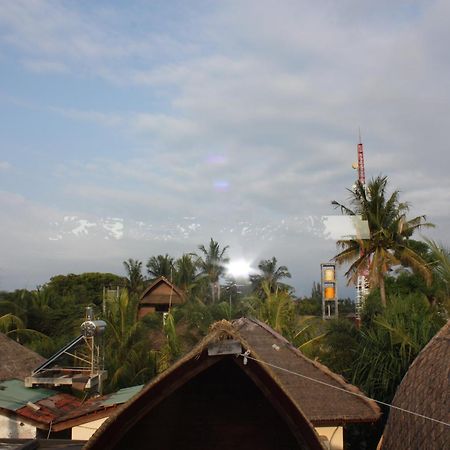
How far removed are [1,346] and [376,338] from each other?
10263mm

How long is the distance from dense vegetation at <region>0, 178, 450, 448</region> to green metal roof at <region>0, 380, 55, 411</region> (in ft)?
9.23

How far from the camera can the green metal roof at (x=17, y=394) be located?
11.0 metres

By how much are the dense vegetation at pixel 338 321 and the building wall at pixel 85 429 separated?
15.8ft

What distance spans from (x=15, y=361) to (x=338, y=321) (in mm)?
9248

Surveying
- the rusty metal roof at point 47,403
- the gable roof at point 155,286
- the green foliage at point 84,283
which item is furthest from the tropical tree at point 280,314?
the green foliage at point 84,283

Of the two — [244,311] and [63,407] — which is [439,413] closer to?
[63,407]

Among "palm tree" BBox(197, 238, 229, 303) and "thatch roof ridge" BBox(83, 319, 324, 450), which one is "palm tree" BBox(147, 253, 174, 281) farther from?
"thatch roof ridge" BBox(83, 319, 324, 450)

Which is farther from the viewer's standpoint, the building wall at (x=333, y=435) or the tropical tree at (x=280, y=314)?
the tropical tree at (x=280, y=314)

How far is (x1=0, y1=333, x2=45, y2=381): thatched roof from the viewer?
14.1 m

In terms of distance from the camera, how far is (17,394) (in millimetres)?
12109

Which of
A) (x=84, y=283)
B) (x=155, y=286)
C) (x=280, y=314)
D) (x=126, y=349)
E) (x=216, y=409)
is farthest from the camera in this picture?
(x=84, y=283)

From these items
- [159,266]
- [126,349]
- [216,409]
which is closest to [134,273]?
[159,266]

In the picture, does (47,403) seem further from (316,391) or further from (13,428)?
(316,391)

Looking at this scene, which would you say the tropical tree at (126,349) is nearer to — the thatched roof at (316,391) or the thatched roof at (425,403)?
the thatched roof at (316,391)
